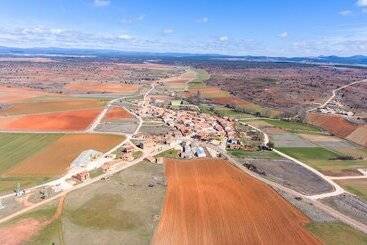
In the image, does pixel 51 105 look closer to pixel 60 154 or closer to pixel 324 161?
pixel 60 154

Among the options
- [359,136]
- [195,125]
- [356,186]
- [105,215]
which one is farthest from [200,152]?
[359,136]

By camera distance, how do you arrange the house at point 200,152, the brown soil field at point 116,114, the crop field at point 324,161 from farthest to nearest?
the brown soil field at point 116,114 → the house at point 200,152 → the crop field at point 324,161

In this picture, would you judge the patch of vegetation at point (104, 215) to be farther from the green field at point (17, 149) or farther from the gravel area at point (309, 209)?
the gravel area at point (309, 209)

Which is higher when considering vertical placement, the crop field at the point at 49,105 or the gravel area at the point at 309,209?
the gravel area at the point at 309,209

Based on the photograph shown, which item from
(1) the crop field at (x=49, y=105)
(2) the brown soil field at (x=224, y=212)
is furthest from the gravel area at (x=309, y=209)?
(1) the crop field at (x=49, y=105)

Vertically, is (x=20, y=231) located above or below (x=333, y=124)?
above

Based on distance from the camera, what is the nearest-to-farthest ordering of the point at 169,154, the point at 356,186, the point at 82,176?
the point at 82,176 < the point at 356,186 < the point at 169,154
